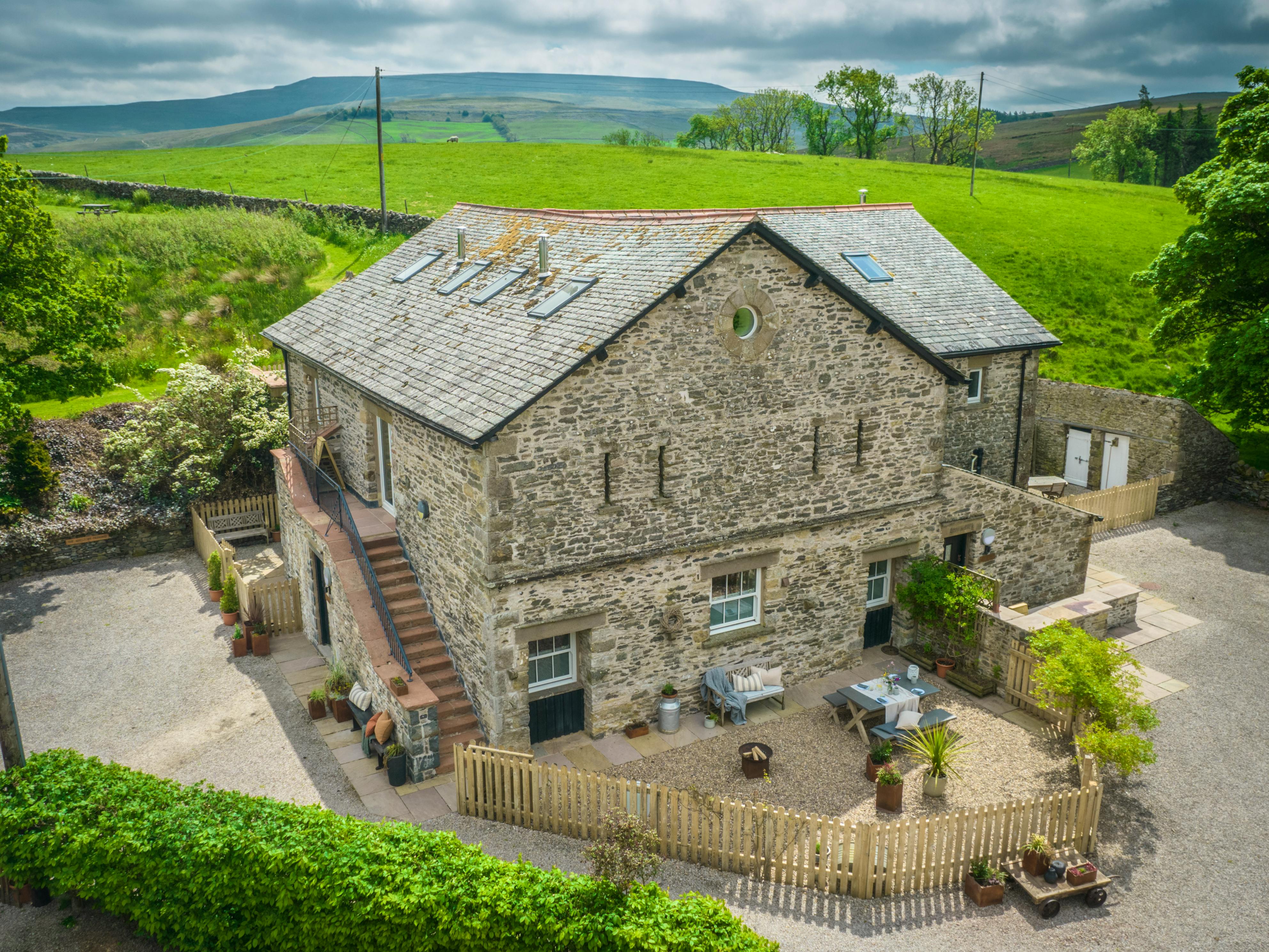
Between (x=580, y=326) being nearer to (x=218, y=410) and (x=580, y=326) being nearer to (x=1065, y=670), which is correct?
(x=1065, y=670)

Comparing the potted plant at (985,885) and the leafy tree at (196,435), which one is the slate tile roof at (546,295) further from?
the potted plant at (985,885)

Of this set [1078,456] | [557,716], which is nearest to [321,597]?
[557,716]

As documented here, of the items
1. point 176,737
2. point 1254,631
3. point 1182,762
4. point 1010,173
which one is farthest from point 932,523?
point 1010,173

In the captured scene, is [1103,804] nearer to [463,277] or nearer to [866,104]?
[463,277]

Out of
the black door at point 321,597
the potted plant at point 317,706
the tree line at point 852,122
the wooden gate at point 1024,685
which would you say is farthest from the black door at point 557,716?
the tree line at point 852,122

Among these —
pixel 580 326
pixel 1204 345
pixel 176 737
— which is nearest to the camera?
pixel 580 326
